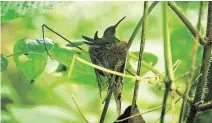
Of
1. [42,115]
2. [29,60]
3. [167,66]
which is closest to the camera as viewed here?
[167,66]

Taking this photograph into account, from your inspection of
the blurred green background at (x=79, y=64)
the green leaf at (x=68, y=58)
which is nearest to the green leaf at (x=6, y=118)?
the blurred green background at (x=79, y=64)

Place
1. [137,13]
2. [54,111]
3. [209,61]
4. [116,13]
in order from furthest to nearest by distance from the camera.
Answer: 1. [116,13]
2. [137,13]
3. [54,111]
4. [209,61]

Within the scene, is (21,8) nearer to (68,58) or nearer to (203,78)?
(68,58)

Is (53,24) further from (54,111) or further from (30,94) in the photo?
(54,111)

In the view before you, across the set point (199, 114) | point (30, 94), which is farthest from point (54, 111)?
point (199, 114)

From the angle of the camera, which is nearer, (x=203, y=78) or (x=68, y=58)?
(x=203, y=78)

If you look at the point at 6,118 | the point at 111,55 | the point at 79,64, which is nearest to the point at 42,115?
the point at 6,118
